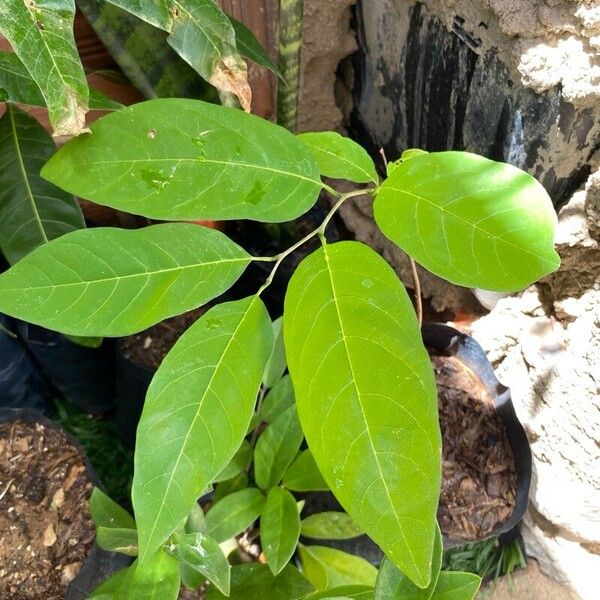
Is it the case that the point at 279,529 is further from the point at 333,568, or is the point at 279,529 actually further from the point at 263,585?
the point at 333,568

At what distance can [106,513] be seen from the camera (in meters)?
1.01

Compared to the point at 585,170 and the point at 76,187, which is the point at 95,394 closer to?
the point at 76,187

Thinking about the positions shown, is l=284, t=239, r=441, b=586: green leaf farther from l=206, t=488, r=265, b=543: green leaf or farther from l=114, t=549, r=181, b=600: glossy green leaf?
l=206, t=488, r=265, b=543: green leaf

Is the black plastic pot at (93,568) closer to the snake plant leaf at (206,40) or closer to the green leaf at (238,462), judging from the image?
the green leaf at (238,462)

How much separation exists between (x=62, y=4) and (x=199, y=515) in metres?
0.74

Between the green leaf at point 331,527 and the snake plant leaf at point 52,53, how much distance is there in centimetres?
82

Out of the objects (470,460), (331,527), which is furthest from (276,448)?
(470,460)

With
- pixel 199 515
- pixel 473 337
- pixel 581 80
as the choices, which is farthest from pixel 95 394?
pixel 581 80

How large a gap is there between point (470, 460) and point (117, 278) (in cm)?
88

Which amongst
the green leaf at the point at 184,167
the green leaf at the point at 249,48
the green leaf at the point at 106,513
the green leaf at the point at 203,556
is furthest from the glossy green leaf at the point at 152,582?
the green leaf at the point at 249,48

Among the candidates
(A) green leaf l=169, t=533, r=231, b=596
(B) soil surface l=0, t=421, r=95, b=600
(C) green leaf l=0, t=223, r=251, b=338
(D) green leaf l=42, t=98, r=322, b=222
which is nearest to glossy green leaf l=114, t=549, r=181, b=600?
(A) green leaf l=169, t=533, r=231, b=596

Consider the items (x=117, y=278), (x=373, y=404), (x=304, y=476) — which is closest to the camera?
(x=373, y=404)

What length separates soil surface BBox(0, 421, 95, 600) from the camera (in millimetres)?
1085

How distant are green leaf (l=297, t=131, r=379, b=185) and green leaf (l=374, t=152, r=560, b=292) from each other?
0.08m
